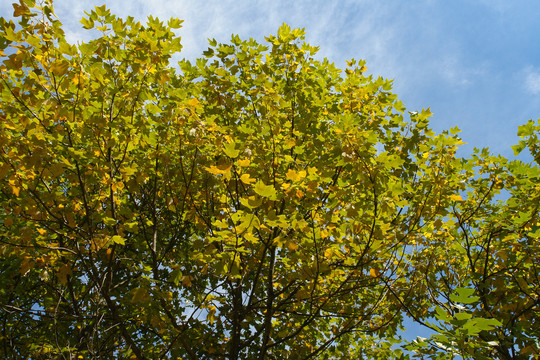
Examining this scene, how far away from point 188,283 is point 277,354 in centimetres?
226

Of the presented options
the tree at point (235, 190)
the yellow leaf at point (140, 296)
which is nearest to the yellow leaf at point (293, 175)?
the tree at point (235, 190)

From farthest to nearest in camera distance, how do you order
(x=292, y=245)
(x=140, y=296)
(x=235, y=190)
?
(x=235, y=190)
(x=140, y=296)
(x=292, y=245)

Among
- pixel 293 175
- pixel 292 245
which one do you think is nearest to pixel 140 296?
pixel 292 245

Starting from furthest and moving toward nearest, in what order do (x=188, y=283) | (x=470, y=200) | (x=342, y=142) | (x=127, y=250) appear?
(x=127, y=250) < (x=470, y=200) < (x=188, y=283) < (x=342, y=142)

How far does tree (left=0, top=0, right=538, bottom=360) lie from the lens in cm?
340

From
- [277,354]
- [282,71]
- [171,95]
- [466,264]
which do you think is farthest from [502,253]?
[171,95]

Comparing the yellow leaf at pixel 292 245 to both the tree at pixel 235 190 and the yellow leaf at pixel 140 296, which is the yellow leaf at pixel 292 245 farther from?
the yellow leaf at pixel 140 296

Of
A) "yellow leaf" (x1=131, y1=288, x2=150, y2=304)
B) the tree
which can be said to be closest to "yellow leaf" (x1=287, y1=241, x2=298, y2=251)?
the tree

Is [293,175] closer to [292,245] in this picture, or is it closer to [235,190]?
[292,245]

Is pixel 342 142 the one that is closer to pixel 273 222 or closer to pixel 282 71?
pixel 273 222

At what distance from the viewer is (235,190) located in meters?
5.02

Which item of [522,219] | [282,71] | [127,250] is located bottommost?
[522,219]

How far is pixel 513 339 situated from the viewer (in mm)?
4547

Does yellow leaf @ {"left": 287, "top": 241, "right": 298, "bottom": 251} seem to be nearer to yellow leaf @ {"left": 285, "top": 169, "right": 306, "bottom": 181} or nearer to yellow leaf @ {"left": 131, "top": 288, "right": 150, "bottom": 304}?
yellow leaf @ {"left": 285, "top": 169, "right": 306, "bottom": 181}
